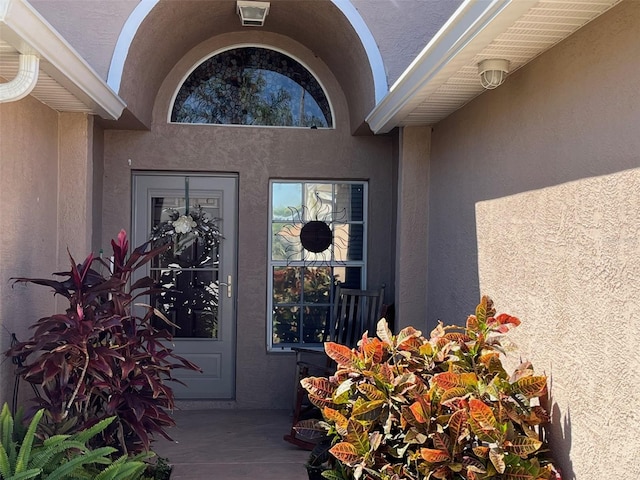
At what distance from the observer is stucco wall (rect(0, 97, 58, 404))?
3.76 meters

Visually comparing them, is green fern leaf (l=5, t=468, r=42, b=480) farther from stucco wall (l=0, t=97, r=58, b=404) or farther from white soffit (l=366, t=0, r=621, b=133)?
white soffit (l=366, t=0, r=621, b=133)

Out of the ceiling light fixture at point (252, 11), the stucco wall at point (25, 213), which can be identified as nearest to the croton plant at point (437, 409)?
the stucco wall at point (25, 213)

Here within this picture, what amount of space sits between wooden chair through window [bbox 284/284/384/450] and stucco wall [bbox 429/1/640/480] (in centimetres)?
186

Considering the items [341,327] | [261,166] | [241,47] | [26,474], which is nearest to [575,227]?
[26,474]

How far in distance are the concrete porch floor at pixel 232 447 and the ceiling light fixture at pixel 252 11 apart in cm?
346

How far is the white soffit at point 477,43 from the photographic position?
2.60 m

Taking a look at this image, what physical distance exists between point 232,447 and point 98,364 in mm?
1819

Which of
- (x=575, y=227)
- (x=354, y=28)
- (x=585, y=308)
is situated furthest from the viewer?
(x=354, y=28)

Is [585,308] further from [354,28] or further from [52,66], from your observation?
[354,28]

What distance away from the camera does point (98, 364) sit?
3.58m

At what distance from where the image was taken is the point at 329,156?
6.13 metres

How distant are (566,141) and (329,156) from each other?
11.1 ft

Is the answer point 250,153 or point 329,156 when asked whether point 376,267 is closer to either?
point 329,156

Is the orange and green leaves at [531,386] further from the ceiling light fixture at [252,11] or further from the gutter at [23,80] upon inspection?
the ceiling light fixture at [252,11]
